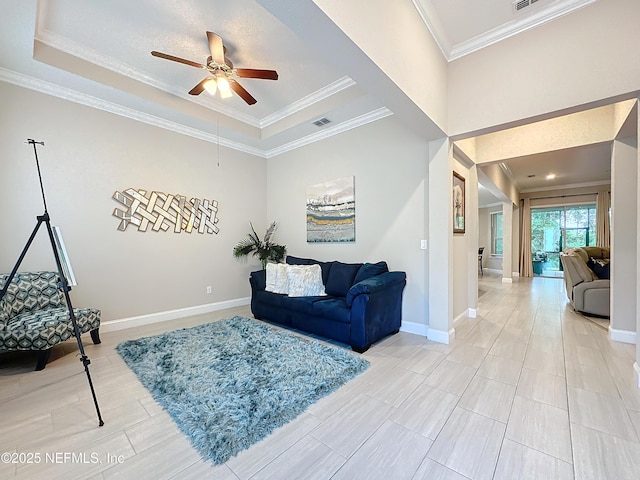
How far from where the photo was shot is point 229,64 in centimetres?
269

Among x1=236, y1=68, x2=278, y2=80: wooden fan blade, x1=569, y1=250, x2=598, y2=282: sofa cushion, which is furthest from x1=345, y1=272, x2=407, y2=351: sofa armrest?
x1=569, y1=250, x2=598, y2=282: sofa cushion

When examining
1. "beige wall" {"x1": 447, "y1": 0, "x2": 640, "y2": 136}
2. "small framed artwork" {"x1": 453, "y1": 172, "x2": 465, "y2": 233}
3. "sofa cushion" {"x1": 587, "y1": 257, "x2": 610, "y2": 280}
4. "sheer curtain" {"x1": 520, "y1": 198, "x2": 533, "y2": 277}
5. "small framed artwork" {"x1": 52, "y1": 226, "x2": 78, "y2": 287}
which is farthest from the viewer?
"sheer curtain" {"x1": 520, "y1": 198, "x2": 533, "y2": 277}

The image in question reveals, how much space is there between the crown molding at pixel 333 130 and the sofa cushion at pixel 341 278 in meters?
2.04

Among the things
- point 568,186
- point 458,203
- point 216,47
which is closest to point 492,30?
point 458,203

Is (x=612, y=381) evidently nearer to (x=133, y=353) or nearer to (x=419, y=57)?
(x=419, y=57)

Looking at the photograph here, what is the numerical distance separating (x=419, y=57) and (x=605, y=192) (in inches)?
339

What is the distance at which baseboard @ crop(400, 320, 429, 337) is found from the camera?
3.23m

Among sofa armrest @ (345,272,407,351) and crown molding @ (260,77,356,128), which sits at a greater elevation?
crown molding @ (260,77,356,128)

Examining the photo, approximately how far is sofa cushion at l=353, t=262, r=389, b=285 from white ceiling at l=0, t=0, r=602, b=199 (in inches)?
71.1

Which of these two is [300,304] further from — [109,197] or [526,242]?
[526,242]

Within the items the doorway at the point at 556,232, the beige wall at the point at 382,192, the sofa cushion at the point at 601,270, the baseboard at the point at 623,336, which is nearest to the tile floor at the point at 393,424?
the baseboard at the point at 623,336

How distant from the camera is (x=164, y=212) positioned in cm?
385

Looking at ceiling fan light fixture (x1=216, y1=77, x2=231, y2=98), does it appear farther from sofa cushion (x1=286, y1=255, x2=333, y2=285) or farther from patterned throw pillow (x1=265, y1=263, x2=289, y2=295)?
sofa cushion (x1=286, y1=255, x2=333, y2=285)

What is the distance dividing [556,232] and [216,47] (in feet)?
35.6
